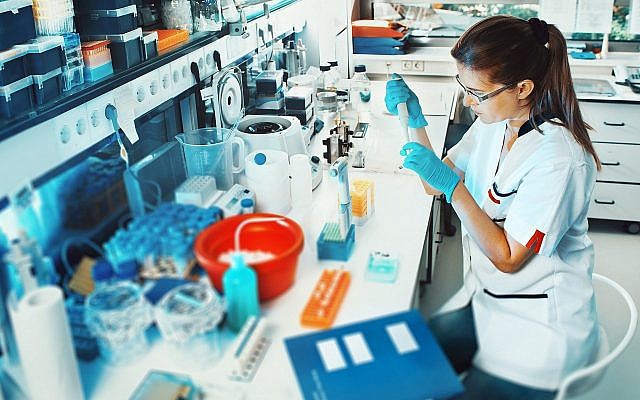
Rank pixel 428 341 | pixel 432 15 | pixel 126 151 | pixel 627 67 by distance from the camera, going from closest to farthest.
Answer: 1. pixel 428 341
2. pixel 126 151
3. pixel 627 67
4. pixel 432 15

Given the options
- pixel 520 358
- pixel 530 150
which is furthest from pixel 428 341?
pixel 530 150

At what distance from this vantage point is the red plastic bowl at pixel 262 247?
1.38 meters

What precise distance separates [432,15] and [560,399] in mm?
3207

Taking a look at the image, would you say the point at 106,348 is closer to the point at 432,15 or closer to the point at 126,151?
the point at 126,151

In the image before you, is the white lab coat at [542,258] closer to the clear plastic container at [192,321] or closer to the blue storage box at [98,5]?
the clear plastic container at [192,321]

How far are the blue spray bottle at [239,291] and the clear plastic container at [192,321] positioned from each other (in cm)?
3

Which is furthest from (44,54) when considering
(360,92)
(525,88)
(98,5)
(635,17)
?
(635,17)

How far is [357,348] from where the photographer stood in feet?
4.12

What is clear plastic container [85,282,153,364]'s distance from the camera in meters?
1.24

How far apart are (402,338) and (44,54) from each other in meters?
1.25

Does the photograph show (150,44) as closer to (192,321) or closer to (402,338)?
(192,321)

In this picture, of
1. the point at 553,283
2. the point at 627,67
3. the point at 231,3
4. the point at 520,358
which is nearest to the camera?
the point at 520,358

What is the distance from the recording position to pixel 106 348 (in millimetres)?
1308

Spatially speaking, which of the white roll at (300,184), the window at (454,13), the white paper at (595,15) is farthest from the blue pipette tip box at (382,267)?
the white paper at (595,15)
